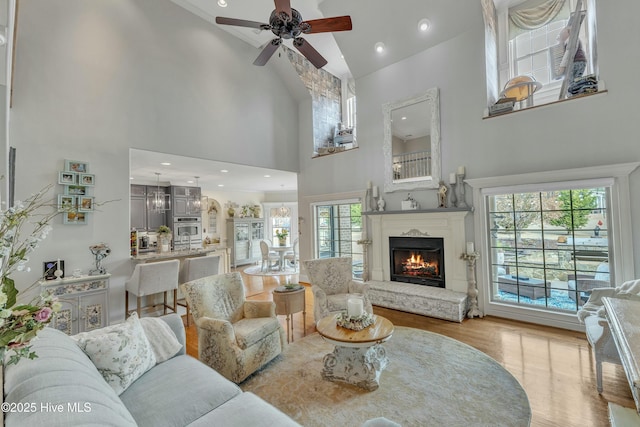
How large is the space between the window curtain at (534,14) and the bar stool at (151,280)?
260 inches

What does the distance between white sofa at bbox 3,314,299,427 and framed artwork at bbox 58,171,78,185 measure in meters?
2.73

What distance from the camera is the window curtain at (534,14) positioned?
14.0 ft

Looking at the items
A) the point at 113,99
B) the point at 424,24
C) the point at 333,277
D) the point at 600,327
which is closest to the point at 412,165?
the point at 424,24

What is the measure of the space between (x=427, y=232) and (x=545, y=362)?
7.33 ft

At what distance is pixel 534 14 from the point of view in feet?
14.6

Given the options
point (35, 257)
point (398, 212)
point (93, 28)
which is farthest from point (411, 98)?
point (35, 257)

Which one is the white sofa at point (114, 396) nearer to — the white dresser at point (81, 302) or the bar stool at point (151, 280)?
the bar stool at point (151, 280)

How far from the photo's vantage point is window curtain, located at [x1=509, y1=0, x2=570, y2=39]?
427 cm

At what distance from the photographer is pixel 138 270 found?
11.9ft

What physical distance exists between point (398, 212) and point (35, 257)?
4990 mm

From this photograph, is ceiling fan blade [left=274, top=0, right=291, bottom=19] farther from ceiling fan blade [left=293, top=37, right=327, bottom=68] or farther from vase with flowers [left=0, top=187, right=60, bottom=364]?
vase with flowers [left=0, top=187, right=60, bottom=364]

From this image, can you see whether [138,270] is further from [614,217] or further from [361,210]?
[614,217]

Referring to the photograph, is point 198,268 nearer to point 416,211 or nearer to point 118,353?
point 118,353

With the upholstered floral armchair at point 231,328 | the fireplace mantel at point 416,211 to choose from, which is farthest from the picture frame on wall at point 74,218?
the fireplace mantel at point 416,211
